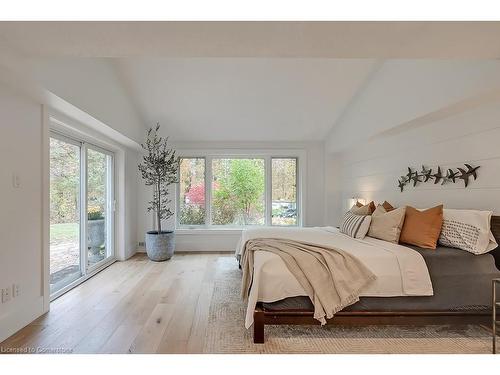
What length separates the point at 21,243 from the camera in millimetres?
2607

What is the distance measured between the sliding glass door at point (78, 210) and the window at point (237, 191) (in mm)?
1468

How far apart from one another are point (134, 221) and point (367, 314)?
445 centimetres

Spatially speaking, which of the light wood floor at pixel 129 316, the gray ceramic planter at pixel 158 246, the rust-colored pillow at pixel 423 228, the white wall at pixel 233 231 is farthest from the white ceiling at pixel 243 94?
the light wood floor at pixel 129 316

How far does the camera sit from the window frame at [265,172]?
5945mm

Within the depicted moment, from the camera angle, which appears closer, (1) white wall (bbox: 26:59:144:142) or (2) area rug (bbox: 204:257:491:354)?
(2) area rug (bbox: 204:257:491:354)

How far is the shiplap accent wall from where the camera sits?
2.78 m

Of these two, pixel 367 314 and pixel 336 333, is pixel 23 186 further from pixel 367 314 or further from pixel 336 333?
pixel 367 314

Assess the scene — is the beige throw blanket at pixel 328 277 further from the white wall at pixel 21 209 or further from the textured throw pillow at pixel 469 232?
the white wall at pixel 21 209

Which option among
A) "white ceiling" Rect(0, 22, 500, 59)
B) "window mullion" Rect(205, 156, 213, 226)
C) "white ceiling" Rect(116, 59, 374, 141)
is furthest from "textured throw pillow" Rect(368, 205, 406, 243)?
"window mullion" Rect(205, 156, 213, 226)

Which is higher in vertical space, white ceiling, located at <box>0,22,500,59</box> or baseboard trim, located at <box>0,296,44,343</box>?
white ceiling, located at <box>0,22,500,59</box>

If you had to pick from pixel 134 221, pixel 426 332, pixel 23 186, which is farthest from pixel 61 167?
pixel 426 332

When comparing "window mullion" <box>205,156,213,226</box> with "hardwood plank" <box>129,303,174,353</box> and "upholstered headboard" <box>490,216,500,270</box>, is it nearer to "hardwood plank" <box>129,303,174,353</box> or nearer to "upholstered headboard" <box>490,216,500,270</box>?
"hardwood plank" <box>129,303,174,353</box>

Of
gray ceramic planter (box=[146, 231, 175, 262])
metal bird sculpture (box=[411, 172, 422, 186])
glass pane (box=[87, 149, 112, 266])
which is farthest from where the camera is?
gray ceramic planter (box=[146, 231, 175, 262])

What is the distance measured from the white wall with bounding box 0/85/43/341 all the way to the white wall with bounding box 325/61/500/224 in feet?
12.1
